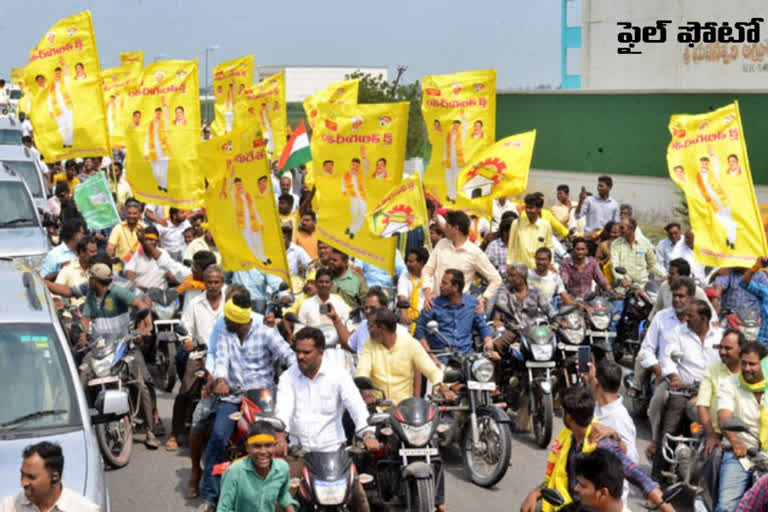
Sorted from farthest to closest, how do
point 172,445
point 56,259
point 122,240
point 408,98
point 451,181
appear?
point 408,98, point 451,181, point 122,240, point 56,259, point 172,445

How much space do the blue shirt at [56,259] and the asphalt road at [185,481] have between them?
114 inches

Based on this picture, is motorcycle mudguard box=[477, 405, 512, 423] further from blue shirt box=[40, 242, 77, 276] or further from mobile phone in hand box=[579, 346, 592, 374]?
blue shirt box=[40, 242, 77, 276]

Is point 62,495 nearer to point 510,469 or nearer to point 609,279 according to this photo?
point 510,469

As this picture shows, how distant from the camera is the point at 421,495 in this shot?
766 centimetres

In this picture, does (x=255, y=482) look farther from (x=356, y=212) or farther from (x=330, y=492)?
(x=356, y=212)

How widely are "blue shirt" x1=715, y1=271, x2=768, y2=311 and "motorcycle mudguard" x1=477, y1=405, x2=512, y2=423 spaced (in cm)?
308

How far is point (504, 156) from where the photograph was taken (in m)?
14.1

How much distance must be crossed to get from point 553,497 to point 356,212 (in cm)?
629

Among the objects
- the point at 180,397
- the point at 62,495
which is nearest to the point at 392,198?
the point at 180,397

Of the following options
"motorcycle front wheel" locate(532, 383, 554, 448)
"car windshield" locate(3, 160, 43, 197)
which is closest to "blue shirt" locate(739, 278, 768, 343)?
"motorcycle front wheel" locate(532, 383, 554, 448)

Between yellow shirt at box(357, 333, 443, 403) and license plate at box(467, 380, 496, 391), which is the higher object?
yellow shirt at box(357, 333, 443, 403)

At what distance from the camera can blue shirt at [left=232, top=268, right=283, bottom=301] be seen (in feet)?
40.1

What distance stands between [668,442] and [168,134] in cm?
857

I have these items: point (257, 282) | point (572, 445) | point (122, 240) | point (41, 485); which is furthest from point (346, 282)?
point (41, 485)
